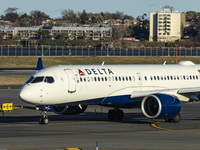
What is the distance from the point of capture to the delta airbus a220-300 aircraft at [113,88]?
4116cm

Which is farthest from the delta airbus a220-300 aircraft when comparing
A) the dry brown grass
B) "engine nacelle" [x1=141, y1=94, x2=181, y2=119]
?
the dry brown grass

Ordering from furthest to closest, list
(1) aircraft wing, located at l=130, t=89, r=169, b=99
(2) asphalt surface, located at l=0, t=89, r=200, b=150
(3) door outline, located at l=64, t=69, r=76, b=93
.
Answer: (1) aircraft wing, located at l=130, t=89, r=169, b=99 < (3) door outline, located at l=64, t=69, r=76, b=93 < (2) asphalt surface, located at l=0, t=89, r=200, b=150

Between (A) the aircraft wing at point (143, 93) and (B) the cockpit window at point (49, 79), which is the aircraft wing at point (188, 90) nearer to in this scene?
(A) the aircraft wing at point (143, 93)

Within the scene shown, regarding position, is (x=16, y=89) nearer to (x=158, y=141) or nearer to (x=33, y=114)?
(x=33, y=114)

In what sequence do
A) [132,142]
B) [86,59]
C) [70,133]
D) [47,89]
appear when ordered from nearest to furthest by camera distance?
[132,142] → [70,133] → [47,89] → [86,59]

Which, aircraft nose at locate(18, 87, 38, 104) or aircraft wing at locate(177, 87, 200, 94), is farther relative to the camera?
aircraft wing at locate(177, 87, 200, 94)

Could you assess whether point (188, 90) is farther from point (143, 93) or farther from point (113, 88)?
point (113, 88)

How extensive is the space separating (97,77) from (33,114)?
11435mm

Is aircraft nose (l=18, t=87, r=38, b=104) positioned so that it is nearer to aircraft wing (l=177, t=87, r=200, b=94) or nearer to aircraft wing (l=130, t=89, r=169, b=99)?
aircraft wing (l=130, t=89, r=169, b=99)

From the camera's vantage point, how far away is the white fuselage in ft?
134

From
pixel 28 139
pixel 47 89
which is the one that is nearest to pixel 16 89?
pixel 47 89

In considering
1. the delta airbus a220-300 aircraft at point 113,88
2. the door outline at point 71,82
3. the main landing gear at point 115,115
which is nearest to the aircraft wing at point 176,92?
the delta airbus a220-300 aircraft at point 113,88

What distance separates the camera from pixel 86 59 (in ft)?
556

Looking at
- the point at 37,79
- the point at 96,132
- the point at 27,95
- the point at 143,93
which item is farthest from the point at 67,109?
the point at 96,132
